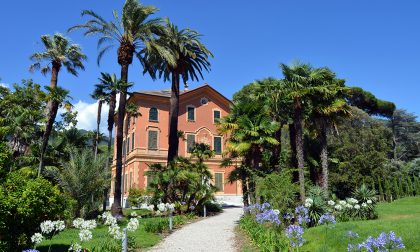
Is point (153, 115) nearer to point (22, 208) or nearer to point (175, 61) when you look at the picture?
point (175, 61)

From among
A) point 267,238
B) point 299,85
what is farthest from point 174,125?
point 267,238

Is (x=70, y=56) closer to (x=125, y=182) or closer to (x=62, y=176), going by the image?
(x=62, y=176)

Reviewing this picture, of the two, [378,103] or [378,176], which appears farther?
[378,103]

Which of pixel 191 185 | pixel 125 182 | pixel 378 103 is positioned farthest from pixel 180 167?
pixel 378 103

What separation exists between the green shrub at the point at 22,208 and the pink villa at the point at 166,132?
26.2 metres

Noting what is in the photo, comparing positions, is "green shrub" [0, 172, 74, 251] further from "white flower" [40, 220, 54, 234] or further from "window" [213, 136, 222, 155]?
"window" [213, 136, 222, 155]

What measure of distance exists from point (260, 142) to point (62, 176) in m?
9.88

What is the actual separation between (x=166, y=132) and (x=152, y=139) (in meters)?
1.70

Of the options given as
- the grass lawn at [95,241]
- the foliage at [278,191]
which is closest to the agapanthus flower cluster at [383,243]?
the grass lawn at [95,241]

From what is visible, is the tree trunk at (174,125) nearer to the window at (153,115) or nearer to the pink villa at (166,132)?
the pink villa at (166,132)

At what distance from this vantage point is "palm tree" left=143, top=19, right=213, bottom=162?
24.2 m

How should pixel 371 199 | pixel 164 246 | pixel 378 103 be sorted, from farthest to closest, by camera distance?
1. pixel 378 103
2. pixel 371 199
3. pixel 164 246

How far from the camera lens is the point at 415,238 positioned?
866 centimetres

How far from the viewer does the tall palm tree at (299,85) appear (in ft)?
57.0
